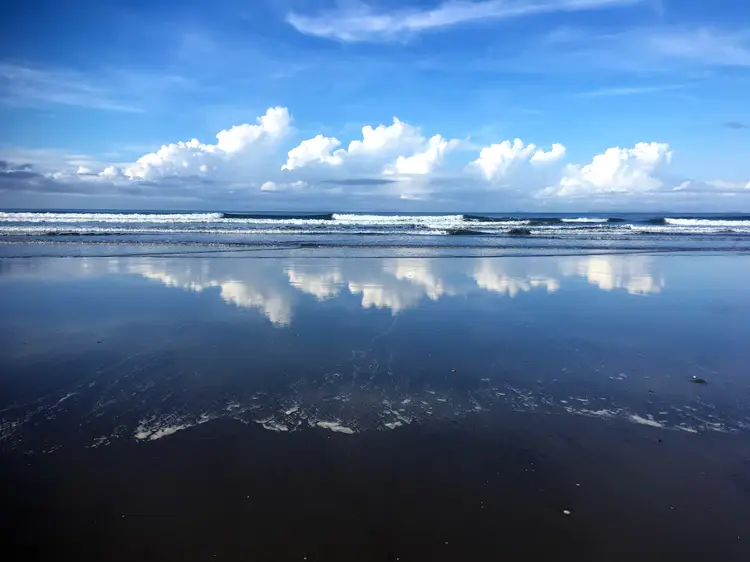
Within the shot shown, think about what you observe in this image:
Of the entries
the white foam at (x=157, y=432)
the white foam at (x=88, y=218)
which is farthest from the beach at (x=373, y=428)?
the white foam at (x=88, y=218)

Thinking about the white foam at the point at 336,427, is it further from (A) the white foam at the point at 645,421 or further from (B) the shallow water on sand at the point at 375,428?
(A) the white foam at the point at 645,421

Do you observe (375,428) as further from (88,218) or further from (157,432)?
(88,218)

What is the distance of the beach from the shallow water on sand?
2cm

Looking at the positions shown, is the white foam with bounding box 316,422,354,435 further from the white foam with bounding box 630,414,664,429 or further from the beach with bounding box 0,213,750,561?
the white foam with bounding box 630,414,664,429

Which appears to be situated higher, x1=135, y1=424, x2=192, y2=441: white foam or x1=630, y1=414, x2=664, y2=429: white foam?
x1=135, y1=424, x2=192, y2=441: white foam

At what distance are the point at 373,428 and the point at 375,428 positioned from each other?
2 cm

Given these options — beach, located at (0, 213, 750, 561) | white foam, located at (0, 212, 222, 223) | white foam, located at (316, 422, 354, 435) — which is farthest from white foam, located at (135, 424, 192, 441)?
white foam, located at (0, 212, 222, 223)

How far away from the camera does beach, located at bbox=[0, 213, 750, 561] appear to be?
143 inches

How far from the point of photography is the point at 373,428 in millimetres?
5172

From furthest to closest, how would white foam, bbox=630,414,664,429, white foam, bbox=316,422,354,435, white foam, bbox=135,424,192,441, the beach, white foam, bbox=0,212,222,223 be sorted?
white foam, bbox=0,212,222,223, white foam, bbox=630,414,664,429, white foam, bbox=316,422,354,435, white foam, bbox=135,424,192,441, the beach

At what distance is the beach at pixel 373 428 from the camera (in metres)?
3.64

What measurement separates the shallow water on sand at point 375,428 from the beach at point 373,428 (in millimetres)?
24

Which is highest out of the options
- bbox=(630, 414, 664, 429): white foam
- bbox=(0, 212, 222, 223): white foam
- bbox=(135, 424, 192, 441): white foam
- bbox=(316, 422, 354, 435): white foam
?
bbox=(0, 212, 222, 223): white foam

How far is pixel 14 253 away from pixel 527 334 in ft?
71.4
